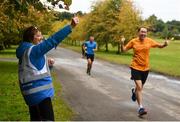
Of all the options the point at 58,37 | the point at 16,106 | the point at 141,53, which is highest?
the point at 58,37

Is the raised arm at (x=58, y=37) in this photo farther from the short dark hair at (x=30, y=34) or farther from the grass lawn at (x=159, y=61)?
the grass lawn at (x=159, y=61)

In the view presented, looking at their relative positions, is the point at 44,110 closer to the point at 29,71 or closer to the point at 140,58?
the point at 29,71

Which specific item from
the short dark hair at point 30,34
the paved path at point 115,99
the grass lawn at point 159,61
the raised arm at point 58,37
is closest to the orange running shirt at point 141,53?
the paved path at point 115,99

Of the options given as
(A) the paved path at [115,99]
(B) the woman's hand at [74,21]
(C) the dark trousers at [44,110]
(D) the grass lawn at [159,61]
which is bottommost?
(D) the grass lawn at [159,61]

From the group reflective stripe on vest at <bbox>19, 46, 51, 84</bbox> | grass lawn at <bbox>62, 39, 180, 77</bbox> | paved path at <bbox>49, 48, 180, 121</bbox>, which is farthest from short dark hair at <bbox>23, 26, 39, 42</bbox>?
grass lawn at <bbox>62, 39, 180, 77</bbox>

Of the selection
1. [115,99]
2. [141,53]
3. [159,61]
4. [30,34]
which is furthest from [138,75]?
[159,61]

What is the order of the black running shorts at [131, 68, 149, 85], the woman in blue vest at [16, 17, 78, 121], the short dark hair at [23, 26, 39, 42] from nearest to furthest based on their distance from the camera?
the woman in blue vest at [16, 17, 78, 121]
the short dark hair at [23, 26, 39, 42]
the black running shorts at [131, 68, 149, 85]

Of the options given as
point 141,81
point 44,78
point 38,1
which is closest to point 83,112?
point 141,81

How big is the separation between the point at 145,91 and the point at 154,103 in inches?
116

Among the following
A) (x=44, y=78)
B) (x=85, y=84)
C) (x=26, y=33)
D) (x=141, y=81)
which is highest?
(x=26, y=33)

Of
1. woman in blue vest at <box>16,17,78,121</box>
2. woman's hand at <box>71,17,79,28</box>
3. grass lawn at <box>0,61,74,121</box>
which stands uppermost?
woman's hand at <box>71,17,79,28</box>

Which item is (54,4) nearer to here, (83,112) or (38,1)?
(38,1)

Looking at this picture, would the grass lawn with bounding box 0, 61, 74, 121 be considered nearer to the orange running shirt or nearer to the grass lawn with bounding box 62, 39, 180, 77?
the orange running shirt

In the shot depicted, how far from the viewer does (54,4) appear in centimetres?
1984
